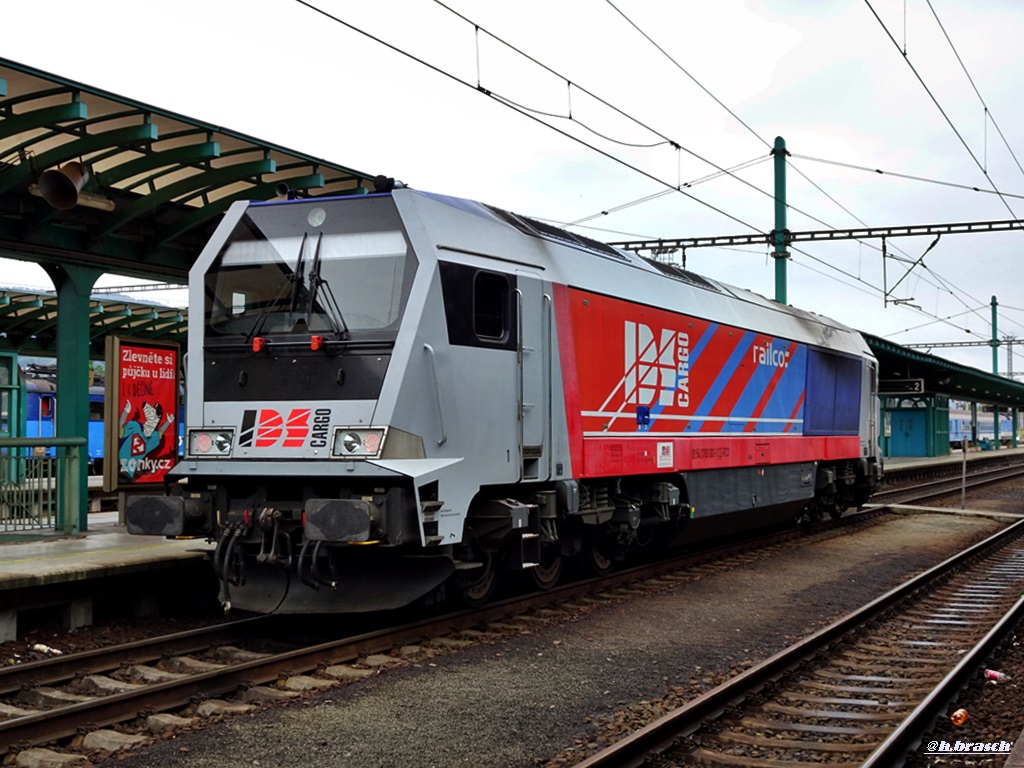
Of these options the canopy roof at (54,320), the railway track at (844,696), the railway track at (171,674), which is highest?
the canopy roof at (54,320)

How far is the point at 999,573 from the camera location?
535 inches

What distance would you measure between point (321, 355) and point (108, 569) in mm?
2747

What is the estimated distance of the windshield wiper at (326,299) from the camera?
8398 millimetres

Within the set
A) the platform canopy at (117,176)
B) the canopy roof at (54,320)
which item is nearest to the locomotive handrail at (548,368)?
the platform canopy at (117,176)

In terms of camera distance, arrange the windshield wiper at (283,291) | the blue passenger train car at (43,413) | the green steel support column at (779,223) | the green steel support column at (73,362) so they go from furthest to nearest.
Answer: the blue passenger train car at (43,413) < the green steel support column at (779,223) < the green steel support column at (73,362) < the windshield wiper at (283,291)

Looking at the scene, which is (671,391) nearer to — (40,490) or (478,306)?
(478,306)

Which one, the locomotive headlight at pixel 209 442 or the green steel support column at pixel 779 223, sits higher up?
the green steel support column at pixel 779 223

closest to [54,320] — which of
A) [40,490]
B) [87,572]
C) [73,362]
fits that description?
[73,362]

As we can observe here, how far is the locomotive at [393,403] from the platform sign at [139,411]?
353 centimetres

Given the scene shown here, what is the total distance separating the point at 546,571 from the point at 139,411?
5.40 meters

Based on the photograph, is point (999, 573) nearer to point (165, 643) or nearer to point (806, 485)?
point (806, 485)

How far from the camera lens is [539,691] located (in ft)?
23.7

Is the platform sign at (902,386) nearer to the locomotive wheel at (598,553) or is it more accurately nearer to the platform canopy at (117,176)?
the locomotive wheel at (598,553)

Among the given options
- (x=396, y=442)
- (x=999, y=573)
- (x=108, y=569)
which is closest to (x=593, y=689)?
→ (x=396, y=442)
